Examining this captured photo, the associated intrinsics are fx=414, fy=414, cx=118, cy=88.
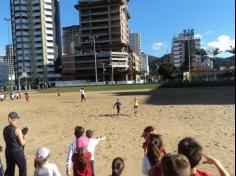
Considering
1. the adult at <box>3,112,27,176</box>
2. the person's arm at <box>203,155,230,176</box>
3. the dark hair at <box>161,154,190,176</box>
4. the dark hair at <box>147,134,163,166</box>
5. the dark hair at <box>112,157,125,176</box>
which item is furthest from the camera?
the adult at <box>3,112,27,176</box>

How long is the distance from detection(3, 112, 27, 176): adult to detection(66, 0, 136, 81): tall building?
120 metres

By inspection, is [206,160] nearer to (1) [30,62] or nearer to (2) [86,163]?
(2) [86,163]

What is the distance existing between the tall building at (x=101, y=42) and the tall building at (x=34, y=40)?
20982mm

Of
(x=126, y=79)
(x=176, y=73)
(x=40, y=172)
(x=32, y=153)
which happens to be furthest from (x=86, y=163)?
(x=126, y=79)

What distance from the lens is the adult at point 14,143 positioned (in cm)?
682

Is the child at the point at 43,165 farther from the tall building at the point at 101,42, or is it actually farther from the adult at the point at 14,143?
the tall building at the point at 101,42

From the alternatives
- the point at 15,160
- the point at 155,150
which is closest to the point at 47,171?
the point at 15,160

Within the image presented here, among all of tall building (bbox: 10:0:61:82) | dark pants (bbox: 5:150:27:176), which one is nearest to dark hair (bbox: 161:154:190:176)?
dark pants (bbox: 5:150:27:176)

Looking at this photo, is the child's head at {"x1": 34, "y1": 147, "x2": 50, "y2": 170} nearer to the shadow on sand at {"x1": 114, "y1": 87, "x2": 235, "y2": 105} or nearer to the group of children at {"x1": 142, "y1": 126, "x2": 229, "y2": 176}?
the group of children at {"x1": 142, "y1": 126, "x2": 229, "y2": 176}

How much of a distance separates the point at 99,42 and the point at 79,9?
13.7 metres

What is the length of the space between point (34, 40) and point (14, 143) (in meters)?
153

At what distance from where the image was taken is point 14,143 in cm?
686

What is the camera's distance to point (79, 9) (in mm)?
138000

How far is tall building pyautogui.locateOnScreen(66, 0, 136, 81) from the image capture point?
129m
